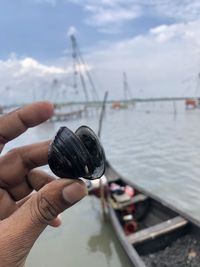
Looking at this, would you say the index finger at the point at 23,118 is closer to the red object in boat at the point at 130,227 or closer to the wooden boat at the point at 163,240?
the wooden boat at the point at 163,240

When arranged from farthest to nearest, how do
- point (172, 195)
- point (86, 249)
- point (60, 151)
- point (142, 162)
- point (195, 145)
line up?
point (195, 145) → point (142, 162) → point (172, 195) → point (86, 249) → point (60, 151)

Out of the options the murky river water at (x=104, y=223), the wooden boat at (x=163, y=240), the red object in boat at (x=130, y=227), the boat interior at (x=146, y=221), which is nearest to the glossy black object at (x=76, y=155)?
the wooden boat at (x=163, y=240)

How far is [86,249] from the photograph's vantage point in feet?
19.0

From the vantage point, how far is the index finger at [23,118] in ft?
4.87

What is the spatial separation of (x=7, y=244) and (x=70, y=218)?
21.0ft

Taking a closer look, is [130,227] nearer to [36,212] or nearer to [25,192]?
[25,192]

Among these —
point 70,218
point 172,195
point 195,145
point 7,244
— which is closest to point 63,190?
point 7,244

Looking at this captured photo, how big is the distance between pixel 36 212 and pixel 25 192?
0.65m

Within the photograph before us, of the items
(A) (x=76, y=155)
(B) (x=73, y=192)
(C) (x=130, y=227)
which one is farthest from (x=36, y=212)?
(C) (x=130, y=227)

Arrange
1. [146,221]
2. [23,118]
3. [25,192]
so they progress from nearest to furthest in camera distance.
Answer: [23,118] → [25,192] → [146,221]

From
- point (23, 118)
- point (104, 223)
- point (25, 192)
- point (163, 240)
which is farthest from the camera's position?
point (104, 223)

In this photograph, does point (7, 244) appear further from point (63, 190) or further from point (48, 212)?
point (63, 190)

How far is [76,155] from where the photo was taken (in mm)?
1240

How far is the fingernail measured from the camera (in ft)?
3.64
